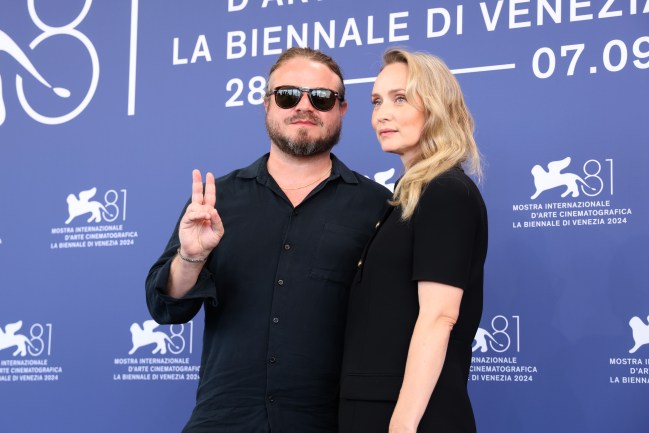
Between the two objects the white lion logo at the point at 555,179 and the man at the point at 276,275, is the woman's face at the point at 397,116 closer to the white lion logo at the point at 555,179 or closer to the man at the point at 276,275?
the man at the point at 276,275

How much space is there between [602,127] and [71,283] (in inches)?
86.2

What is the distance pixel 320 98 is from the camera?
2650mm

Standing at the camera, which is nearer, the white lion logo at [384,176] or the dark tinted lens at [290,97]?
the dark tinted lens at [290,97]

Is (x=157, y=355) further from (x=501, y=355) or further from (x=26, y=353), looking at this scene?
(x=501, y=355)

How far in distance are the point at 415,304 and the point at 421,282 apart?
65mm

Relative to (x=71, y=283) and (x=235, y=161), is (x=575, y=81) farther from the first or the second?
(x=71, y=283)

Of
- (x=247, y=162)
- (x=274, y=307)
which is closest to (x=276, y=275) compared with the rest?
(x=274, y=307)

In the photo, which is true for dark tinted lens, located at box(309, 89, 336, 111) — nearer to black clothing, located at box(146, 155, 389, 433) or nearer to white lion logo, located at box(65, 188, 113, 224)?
black clothing, located at box(146, 155, 389, 433)

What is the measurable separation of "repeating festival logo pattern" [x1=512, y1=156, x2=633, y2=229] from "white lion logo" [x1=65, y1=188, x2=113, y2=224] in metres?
1.73

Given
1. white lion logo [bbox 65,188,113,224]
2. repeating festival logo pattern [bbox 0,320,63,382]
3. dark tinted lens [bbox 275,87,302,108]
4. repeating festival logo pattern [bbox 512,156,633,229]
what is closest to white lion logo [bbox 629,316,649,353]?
repeating festival logo pattern [bbox 512,156,633,229]

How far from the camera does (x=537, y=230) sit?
3023 millimetres

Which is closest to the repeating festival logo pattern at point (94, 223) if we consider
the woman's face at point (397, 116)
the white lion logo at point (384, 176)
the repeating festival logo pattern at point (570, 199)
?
the white lion logo at point (384, 176)

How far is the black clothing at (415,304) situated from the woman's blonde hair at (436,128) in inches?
1.8

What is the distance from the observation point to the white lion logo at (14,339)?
3.86m
